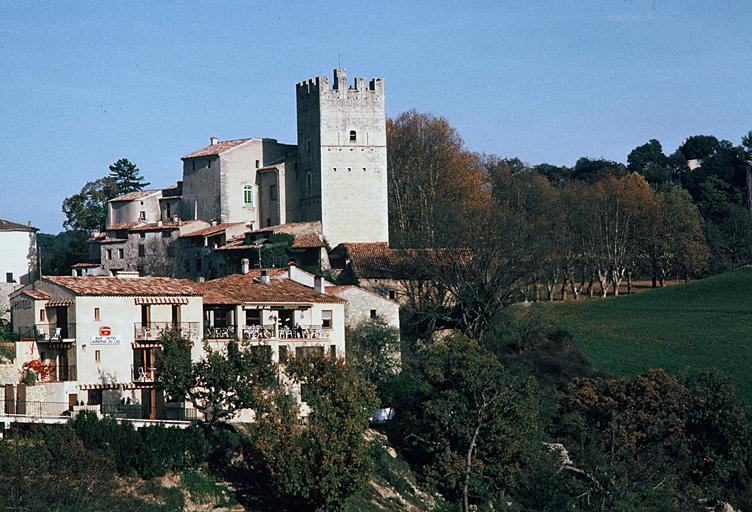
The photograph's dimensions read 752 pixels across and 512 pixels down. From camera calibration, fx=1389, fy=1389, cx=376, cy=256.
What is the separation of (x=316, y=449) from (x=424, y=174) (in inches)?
1879

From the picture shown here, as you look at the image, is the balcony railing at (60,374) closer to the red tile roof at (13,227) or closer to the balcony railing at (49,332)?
the balcony railing at (49,332)

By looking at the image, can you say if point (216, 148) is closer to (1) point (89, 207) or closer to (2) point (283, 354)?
(1) point (89, 207)

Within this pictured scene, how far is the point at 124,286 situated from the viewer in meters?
44.6

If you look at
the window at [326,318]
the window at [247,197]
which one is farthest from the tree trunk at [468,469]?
the window at [247,197]

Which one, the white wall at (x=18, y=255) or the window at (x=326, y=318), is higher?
the white wall at (x=18, y=255)

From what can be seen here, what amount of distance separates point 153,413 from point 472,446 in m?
9.70

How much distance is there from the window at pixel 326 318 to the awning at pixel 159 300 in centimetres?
653

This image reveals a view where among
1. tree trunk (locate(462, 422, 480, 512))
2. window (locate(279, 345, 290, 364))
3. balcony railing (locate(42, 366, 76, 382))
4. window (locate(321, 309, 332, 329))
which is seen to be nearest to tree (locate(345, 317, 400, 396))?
window (locate(321, 309, 332, 329))

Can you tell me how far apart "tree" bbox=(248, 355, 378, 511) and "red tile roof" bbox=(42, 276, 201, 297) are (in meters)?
6.59

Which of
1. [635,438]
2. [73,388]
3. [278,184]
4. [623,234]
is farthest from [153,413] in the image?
[623,234]

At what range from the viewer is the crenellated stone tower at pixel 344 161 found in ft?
238

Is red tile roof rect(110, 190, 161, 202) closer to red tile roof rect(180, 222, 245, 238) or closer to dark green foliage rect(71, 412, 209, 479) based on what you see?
red tile roof rect(180, 222, 245, 238)

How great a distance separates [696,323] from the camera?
225 feet

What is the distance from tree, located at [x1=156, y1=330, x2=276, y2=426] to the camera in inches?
1549
